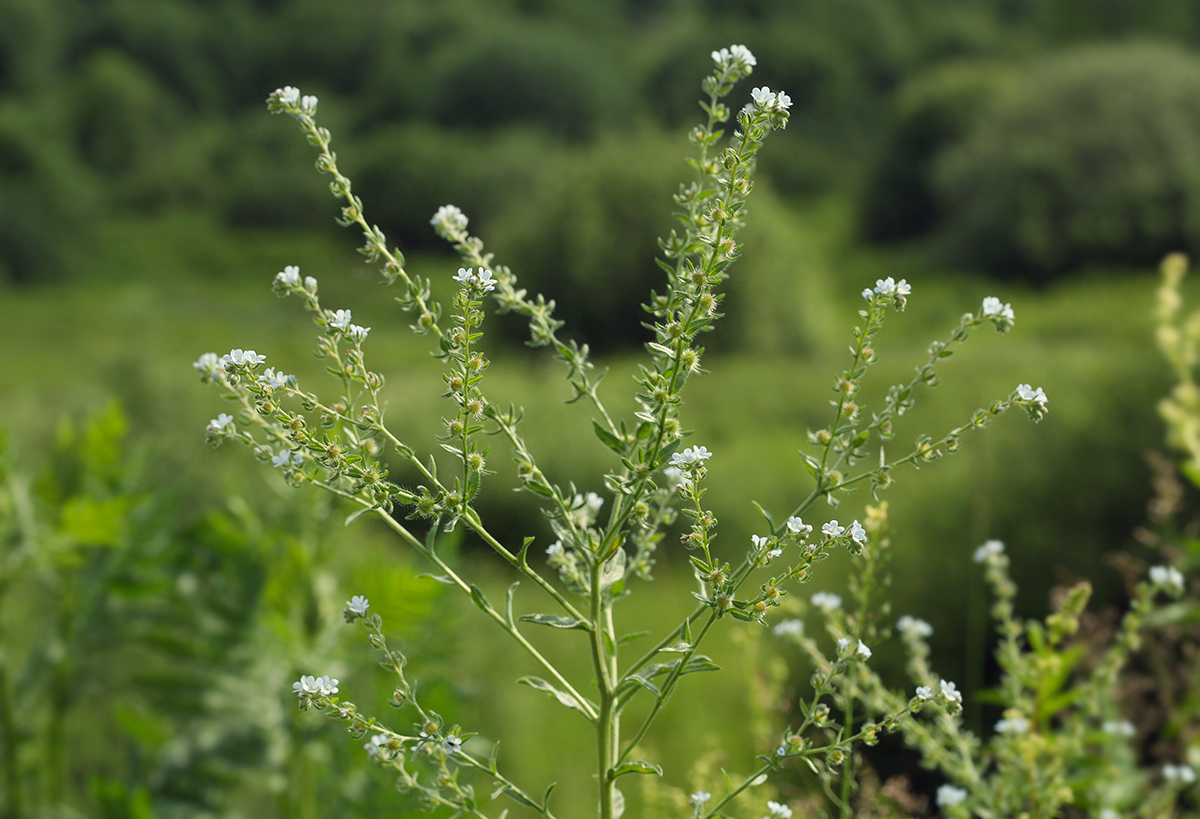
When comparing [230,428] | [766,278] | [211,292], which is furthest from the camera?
[211,292]

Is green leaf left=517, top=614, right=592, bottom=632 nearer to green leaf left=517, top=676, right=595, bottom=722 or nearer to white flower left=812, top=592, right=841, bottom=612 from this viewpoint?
green leaf left=517, top=676, right=595, bottom=722

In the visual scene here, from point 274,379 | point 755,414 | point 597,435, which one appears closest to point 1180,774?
point 597,435

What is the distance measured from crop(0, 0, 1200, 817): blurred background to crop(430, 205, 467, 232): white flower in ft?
0.86

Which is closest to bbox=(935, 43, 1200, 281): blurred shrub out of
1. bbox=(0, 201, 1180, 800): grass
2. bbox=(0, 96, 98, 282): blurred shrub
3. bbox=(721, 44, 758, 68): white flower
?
bbox=(0, 201, 1180, 800): grass

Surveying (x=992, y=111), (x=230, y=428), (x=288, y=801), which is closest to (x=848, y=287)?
(x=992, y=111)

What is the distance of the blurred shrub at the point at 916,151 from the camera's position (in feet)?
61.5

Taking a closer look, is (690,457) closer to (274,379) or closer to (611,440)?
(611,440)

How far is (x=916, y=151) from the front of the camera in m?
19.3

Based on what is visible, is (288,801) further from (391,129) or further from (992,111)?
(391,129)

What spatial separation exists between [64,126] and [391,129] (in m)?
7.64

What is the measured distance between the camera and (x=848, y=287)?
50.5 feet

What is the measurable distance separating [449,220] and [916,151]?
20.0 meters

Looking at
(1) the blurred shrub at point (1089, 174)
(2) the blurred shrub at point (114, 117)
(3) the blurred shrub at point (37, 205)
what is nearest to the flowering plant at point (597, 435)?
(1) the blurred shrub at point (1089, 174)

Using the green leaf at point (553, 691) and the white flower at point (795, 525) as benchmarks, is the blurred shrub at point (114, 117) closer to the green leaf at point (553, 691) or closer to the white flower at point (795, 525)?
the green leaf at point (553, 691)
